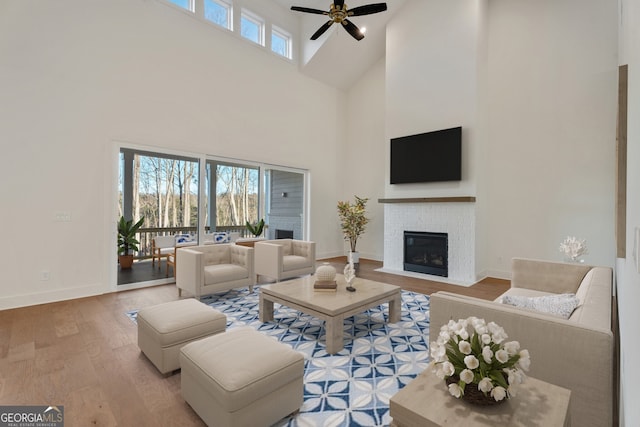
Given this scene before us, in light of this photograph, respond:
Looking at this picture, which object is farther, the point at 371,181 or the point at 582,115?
the point at 371,181

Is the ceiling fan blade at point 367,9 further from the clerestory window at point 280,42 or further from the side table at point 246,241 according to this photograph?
the side table at point 246,241

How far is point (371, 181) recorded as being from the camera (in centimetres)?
748

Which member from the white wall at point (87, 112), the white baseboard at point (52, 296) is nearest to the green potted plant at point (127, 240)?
the white wall at point (87, 112)

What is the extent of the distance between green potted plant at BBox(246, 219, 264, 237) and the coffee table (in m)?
2.84

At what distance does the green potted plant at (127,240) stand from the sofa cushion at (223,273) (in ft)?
5.37

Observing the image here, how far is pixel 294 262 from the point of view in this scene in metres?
5.04

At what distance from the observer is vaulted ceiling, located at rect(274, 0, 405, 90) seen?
246 inches

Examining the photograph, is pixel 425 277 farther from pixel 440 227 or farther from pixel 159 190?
pixel 159 190

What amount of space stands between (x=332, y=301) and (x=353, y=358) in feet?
1.79

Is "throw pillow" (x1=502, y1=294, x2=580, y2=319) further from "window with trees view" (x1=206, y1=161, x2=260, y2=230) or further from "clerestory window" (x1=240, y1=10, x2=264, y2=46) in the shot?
"clerestory window" (x1=240, y1=10, x2=264, y2=46)

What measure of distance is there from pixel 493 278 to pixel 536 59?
12.8 ft

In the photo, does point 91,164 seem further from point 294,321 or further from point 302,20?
point 302,20

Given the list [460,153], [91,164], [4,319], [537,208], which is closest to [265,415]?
[4,319]

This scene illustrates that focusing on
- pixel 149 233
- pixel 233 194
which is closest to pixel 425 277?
pixel 233 194
